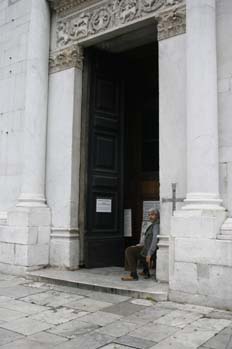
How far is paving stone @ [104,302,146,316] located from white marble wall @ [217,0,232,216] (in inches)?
86.6

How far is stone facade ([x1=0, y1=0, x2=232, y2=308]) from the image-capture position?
6.73 meters

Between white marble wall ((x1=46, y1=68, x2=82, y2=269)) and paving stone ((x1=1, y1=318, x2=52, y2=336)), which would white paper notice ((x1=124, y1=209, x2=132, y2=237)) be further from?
paving stone ((x1=1, y1=318, x2=52, y2=336))

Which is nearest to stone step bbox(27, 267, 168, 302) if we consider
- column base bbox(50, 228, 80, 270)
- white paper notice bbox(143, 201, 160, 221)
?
column base bbox(50, 228, 80, 270)

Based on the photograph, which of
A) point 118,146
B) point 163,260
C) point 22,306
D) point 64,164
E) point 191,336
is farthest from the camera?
point 118,146

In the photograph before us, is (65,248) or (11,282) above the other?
(65,248)

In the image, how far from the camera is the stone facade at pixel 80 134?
673 cm

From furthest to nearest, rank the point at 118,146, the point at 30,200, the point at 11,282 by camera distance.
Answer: the point at 118,146, the point at 30,200, the point at 11,282

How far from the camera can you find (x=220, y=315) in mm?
5926

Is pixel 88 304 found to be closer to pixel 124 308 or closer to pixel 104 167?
pixel 124 308

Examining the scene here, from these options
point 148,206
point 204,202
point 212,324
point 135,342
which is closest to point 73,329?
point 135,342

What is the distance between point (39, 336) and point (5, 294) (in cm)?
258

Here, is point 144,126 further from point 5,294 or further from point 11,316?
point 11,316

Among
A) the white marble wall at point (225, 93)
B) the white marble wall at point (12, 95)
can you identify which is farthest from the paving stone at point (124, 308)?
the white marble wall at point (12, 95)

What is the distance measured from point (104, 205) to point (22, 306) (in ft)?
12.8
